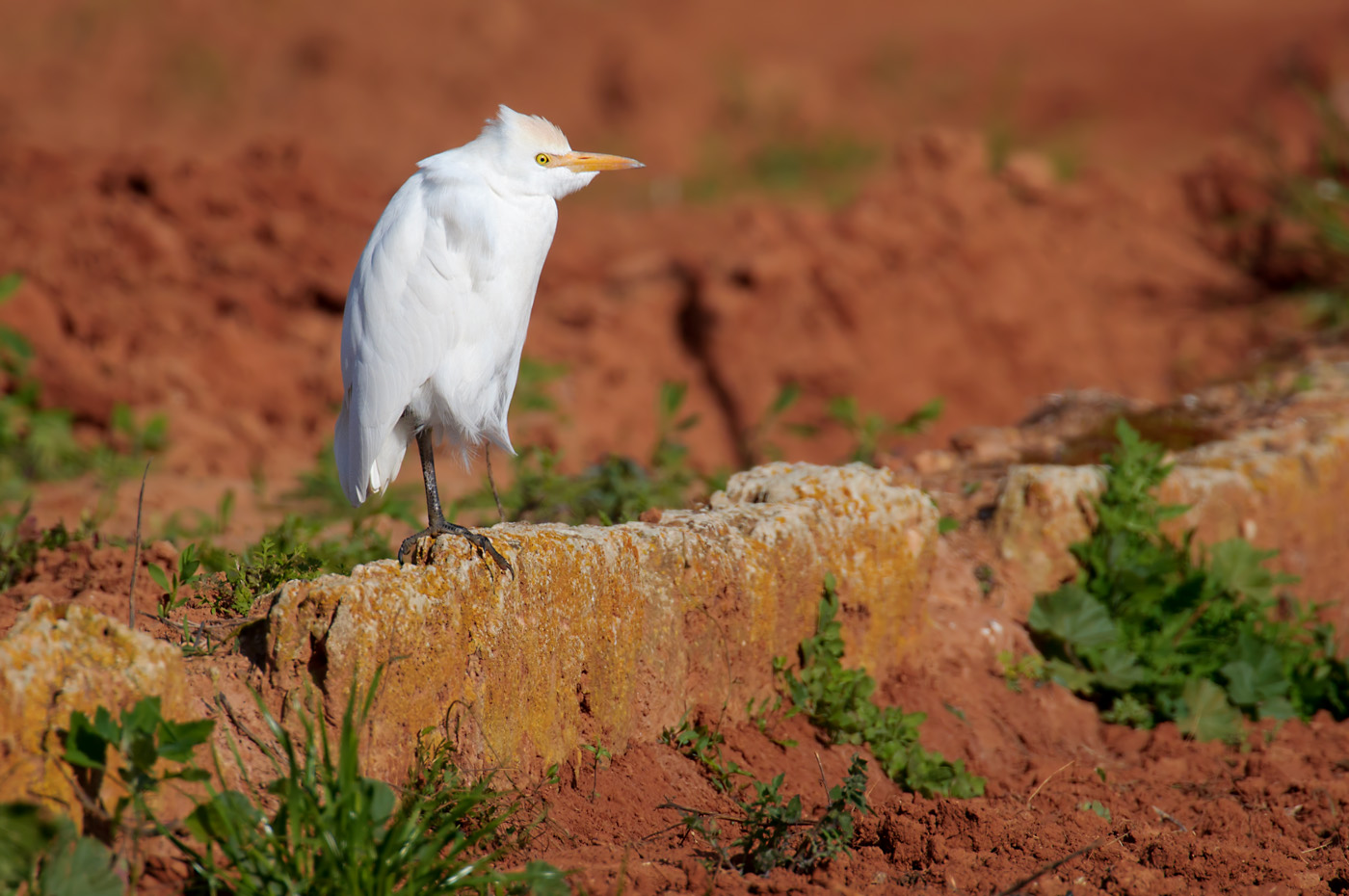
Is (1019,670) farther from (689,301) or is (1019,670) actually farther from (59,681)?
(689,301)

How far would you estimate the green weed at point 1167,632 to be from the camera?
3977mm

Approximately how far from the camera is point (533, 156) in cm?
336

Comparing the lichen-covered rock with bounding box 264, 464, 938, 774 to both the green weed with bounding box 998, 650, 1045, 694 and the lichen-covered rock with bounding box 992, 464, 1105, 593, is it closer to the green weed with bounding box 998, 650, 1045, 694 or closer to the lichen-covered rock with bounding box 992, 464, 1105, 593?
the green weed with bounding box 998, 650, 1045, 694

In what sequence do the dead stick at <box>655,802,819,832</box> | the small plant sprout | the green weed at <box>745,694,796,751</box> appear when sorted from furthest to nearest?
the green weed at <box>745,694,796,751</box>
the small plant sprout
the dead stick at <box>655,802,819,832</box>

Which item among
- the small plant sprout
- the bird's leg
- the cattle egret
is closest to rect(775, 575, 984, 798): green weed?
the small plant sprout

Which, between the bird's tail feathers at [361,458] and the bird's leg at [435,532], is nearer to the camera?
the bird's leg at [435,532]

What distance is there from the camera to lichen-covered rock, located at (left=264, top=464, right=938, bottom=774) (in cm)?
256

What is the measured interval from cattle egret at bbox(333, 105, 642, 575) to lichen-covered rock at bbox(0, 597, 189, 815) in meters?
1.05

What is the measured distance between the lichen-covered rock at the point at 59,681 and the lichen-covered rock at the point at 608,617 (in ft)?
0.99

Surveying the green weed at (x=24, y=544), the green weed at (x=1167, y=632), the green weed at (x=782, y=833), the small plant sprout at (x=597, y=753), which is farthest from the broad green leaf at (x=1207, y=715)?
the green weed at (x=24, y=544)

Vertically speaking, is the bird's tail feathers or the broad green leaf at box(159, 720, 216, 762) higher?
the bird's tail feathers

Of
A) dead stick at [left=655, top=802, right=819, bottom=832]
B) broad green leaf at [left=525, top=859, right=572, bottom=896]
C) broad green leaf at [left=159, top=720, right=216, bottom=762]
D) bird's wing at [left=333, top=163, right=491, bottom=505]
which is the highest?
bird's wing at [left=333, top=163, right=491, bottom=505]

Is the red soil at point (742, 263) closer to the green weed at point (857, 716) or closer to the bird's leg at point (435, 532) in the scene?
the green weed at point (857, 716)

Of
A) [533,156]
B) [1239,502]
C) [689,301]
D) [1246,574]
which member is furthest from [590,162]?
[689,301]
